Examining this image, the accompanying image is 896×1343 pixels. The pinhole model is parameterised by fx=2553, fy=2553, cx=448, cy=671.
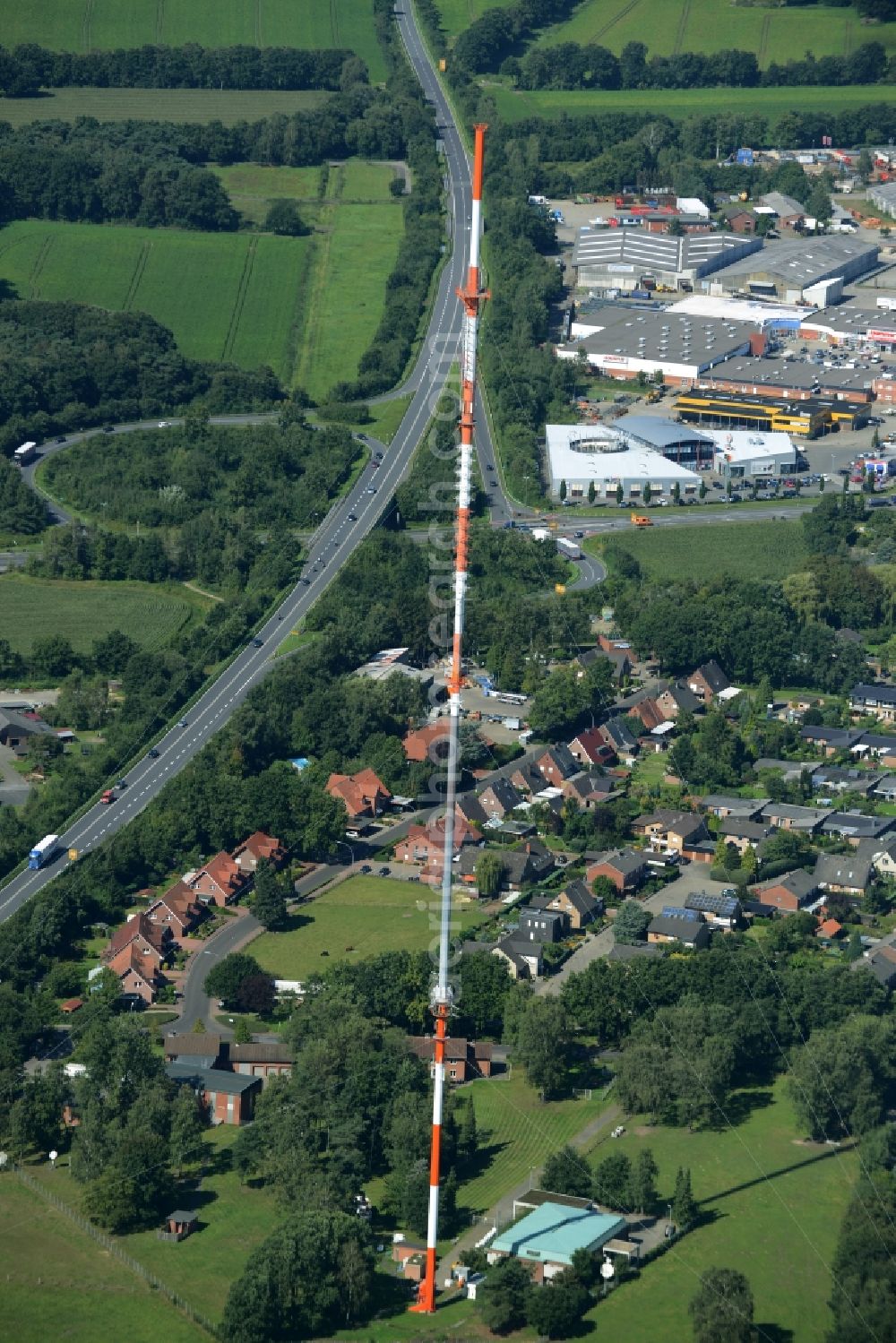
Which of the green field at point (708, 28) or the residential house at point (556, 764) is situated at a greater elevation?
the green field at point (708, 28)

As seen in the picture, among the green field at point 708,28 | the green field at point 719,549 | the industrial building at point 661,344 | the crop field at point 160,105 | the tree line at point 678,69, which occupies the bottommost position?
the green field at point 719,549

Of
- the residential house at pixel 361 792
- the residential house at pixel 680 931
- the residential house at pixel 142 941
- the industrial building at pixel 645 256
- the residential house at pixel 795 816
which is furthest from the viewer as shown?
the industrial building at pixel 645 256

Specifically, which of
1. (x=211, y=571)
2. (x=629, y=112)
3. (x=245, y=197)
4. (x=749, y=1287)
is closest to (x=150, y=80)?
(x=245, y=197)

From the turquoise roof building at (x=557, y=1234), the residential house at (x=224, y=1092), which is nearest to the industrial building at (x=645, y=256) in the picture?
the residential house at (x=224, y=1092)

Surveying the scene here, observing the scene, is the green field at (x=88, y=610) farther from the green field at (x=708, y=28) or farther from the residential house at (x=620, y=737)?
the green field at (x=708, y=28)

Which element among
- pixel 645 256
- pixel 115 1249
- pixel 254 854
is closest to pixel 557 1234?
pixel 115 1249

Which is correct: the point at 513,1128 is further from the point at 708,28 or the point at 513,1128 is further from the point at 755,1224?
the point at 708,28

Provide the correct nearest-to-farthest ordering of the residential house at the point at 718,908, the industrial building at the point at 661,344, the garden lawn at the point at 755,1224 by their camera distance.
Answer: the garden lawn at the point at 755,1224 → the residential house at the point at 718,908 → the industrial building at the point at 661,344

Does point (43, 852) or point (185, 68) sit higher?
point (185, 68)
